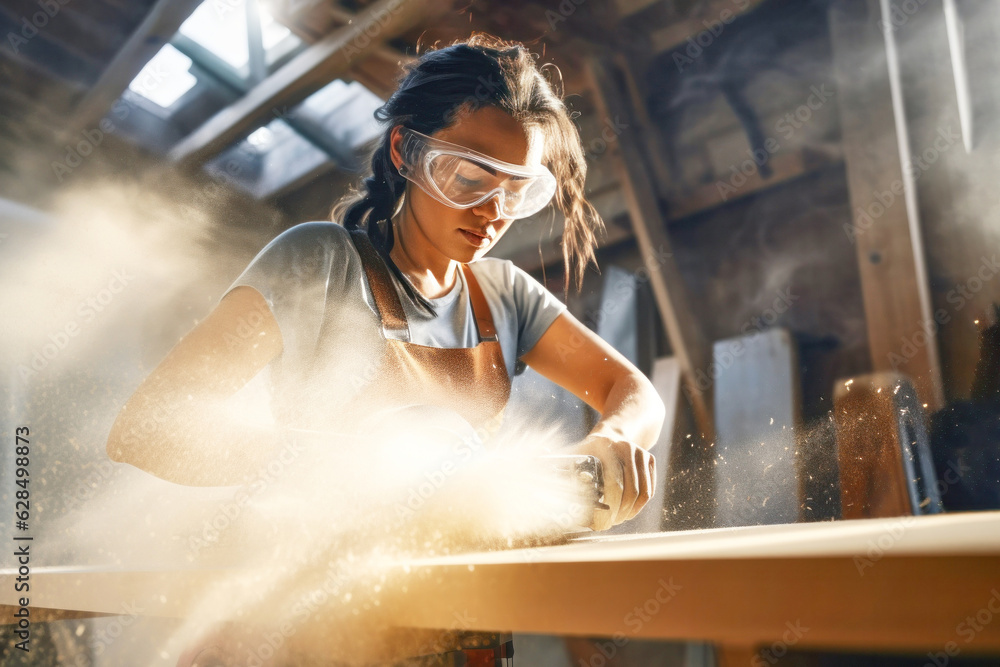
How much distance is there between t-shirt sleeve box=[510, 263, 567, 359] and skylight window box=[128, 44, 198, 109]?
1.01 metres

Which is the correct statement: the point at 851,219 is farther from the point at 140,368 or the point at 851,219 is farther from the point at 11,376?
the point at 11,376

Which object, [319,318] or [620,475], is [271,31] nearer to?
[319,318]

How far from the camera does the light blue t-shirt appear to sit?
112 cm

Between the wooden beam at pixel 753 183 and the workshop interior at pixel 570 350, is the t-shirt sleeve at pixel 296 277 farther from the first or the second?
the wooden beam at pixel 753 183

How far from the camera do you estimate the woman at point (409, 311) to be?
965mm

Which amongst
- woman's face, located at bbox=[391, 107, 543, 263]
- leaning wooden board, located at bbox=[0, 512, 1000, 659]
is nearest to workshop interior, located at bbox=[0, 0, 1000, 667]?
leaning wooden board, located at bbox=[0, 512, 1000, 659]

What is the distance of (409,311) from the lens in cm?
124

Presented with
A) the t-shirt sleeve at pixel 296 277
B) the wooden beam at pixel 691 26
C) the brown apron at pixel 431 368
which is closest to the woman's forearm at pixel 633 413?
the brown apron at pixel 431 368

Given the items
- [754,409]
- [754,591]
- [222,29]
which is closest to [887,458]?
[754,409]

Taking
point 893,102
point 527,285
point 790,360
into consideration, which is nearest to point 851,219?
point 893,102

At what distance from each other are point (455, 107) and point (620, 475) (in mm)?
737

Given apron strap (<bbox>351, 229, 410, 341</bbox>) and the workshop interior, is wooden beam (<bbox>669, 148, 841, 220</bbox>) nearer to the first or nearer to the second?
the workshop interior

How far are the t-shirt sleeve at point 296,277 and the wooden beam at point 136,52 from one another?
0.72m

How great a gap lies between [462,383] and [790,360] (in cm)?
124
